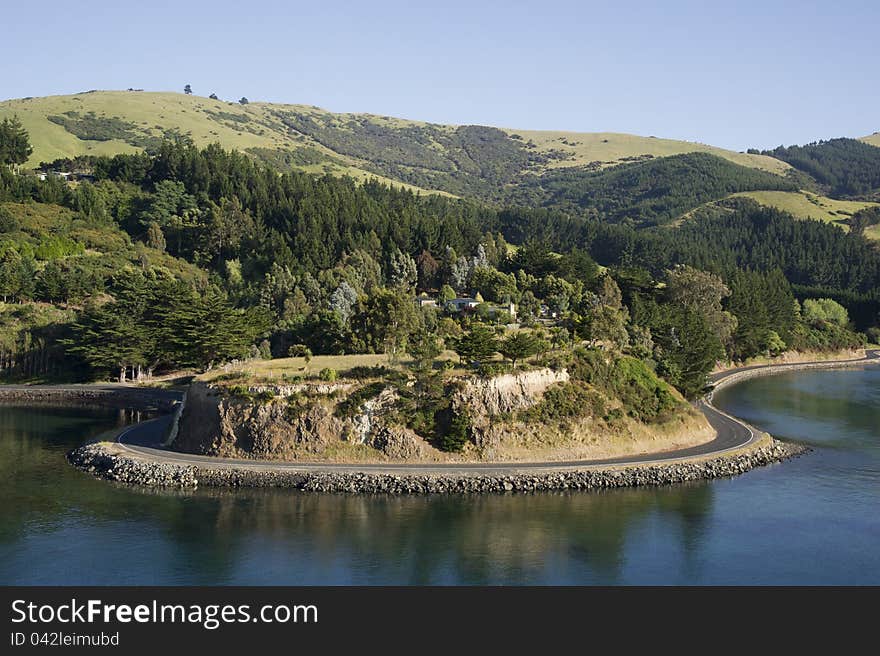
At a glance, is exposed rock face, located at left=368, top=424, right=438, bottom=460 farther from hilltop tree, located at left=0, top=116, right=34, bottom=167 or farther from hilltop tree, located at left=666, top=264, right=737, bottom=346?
hilltop tree, located at left=0, top=116, right=34, bottom=167

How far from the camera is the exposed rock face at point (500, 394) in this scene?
59.5 m

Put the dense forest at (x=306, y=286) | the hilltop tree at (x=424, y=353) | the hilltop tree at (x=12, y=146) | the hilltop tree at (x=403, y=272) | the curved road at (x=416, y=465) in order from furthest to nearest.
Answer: the hilltop tree at (x=12, y=146) → the hilltop tree at (x=403, y=272) → the dense forest at (x=306, y=286) → the hilltop tree at (x=424, y=353) → the curved road at (x=416, y=465)

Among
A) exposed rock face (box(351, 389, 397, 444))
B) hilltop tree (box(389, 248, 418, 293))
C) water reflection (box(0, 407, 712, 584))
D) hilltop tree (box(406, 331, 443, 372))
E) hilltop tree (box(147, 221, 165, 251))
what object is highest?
hilltop tree (box(147, 221, 165, 251))

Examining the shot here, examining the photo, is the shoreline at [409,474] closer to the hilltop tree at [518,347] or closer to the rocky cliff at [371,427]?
the rocky cliff at [371,427]

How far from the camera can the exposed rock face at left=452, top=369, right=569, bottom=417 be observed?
59.5 m

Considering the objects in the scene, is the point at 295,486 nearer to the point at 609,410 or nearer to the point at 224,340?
the point at 609,410

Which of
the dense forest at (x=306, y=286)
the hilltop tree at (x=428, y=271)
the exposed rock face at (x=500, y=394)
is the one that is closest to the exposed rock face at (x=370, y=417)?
the exposed rock face at (x=500, y=394)

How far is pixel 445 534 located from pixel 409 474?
8.48 meters

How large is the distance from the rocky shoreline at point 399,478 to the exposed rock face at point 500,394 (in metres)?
6.08

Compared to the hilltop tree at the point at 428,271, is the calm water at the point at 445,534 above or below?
below

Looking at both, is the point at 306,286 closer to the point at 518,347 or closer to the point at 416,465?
the point at 518,347

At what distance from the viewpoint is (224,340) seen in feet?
284

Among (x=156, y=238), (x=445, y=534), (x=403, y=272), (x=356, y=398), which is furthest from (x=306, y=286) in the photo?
(x=445, y=534)

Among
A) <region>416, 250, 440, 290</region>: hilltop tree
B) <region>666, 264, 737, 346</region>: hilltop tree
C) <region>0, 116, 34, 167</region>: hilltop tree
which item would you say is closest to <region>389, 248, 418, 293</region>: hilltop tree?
<region>416, 250, 440, 290</region>: hilltop tree
